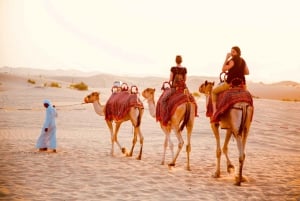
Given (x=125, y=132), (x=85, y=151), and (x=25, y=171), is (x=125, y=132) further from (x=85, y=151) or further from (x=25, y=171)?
(x=25, y=171)

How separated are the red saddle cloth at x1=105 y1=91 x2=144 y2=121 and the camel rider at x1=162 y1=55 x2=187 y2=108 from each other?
1120 mm

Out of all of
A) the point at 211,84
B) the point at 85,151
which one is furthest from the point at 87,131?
the point at 211,84

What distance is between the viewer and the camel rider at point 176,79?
29.2ft

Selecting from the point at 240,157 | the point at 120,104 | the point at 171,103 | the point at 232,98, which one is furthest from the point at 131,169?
the point at 232,98

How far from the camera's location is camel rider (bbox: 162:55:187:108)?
8889 millimetres

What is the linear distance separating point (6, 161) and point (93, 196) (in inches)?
130

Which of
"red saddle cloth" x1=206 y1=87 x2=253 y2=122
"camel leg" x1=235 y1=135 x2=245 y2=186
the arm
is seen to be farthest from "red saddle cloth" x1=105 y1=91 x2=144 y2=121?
"camel leg" x1=235 y1=135 x2=245 y2=186

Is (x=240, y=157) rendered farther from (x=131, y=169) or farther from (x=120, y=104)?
(x=120, y=104)

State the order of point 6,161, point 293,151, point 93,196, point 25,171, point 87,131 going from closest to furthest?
point 93,196 → point 25,171 → point 6,161 → point 293,151 → point 87,131

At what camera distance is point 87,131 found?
51.0 ft

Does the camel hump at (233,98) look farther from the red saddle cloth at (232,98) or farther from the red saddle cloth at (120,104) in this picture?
the red saddle cloth at (120,104)

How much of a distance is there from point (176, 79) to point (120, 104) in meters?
1.75

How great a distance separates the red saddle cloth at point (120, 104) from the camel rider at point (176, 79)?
112 centimetres

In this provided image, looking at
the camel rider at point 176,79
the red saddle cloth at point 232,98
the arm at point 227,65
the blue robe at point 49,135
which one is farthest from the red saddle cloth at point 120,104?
the arm at point 227,65
